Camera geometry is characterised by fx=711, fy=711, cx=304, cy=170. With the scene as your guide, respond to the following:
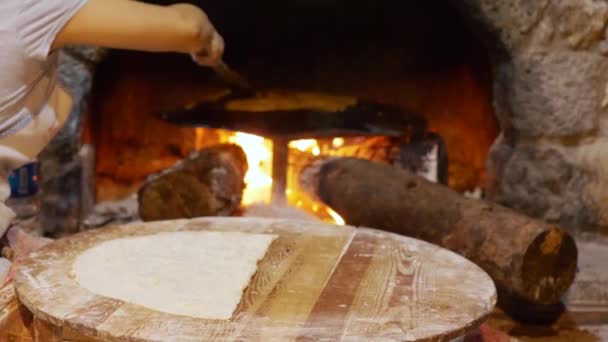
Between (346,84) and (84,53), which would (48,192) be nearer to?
(84,53)

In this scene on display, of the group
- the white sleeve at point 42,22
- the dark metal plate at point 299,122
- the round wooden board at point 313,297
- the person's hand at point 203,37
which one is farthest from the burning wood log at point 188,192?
the white sleeve at point 42,22

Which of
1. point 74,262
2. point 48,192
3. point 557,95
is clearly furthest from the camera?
point 48,192

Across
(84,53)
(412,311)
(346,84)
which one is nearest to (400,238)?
(412,311)

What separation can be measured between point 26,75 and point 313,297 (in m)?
0.57

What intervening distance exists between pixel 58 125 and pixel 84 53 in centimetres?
78

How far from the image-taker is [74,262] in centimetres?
109

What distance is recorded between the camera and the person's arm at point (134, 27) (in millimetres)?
1112

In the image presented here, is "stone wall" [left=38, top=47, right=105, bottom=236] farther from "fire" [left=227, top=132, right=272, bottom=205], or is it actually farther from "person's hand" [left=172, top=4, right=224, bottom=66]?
"person's hand" [left=172, top=4, right=224, bottom=66]

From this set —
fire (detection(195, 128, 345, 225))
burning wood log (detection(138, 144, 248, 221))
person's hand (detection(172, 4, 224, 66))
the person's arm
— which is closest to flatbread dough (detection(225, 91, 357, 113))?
fire (detection(195, 128, 345, 225))

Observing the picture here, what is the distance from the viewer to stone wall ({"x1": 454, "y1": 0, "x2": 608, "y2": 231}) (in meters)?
1.94

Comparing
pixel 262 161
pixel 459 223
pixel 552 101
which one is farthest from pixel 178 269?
pixel 262 161

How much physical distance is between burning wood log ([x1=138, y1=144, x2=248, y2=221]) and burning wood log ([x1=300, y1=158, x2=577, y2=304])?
33 cm

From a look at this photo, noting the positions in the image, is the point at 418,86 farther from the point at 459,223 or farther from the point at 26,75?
the point at 26,75

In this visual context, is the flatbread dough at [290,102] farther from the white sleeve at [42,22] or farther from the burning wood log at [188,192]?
the white sleeve at [42,22]
